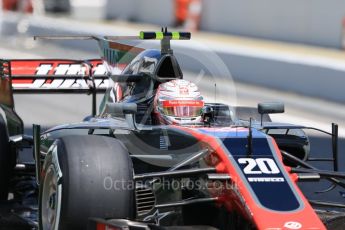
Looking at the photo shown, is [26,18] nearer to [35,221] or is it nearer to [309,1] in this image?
[309,1]

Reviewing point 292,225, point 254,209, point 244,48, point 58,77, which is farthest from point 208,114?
point 244,48

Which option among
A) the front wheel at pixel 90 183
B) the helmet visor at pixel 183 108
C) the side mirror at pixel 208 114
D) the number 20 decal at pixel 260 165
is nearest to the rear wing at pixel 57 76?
the side mirror at pixel 208 114

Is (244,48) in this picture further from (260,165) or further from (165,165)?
(260,165)

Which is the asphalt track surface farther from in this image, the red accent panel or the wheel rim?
the wheel rim

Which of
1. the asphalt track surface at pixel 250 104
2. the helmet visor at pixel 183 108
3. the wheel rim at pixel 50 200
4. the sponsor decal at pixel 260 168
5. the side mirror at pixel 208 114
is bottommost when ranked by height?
the asphalt track surface at pixel 250 104

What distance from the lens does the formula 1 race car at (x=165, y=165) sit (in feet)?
17.4

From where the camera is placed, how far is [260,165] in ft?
18.4

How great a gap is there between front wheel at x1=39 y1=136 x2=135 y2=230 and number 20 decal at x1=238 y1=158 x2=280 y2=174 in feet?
A: 2.31

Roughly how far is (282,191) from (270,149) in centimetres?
46

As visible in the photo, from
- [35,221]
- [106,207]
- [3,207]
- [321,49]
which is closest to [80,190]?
[106,207]

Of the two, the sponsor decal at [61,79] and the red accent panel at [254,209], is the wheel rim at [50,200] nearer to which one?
the red accent panel at [254,209]

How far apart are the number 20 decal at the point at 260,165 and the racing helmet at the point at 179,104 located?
1.04m

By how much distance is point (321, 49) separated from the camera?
18.3m

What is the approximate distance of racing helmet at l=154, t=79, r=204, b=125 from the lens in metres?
6.59
